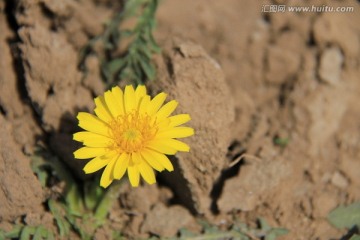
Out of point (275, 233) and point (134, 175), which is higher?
point (134, 175)

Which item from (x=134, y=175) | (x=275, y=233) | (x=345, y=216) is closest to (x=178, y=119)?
(x=134, y=175)

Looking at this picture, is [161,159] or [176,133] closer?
[161,159]

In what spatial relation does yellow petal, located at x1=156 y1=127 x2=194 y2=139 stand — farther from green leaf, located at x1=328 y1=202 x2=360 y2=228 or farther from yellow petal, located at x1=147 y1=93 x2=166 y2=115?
green leaf, located at x1=328 y1=202 x2=360 y2=228

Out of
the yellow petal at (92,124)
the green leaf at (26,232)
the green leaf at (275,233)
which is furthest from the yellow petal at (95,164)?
the green leaf at (275,233)

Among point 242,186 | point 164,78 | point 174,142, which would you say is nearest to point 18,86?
point 164,78

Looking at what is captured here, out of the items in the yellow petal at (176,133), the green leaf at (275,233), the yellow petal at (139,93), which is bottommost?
the green leaf at (275,233)

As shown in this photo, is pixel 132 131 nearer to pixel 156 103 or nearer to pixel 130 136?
pixel 130 136

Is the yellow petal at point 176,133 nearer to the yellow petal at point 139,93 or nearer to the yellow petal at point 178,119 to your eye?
the yellow petal at point 178,119

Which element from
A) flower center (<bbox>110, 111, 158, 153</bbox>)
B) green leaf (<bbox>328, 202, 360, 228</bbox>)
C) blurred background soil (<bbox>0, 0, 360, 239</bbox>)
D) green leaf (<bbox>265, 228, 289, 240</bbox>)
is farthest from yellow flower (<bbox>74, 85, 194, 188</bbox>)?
green leaf (<bbox>328, 202, 360, 228</bbox>)
